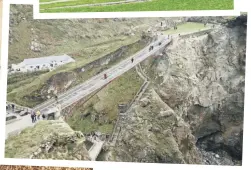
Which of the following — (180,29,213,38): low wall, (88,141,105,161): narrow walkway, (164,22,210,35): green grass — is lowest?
(88,141,105,161): narrow walkway

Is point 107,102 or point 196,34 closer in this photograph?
point 107,102

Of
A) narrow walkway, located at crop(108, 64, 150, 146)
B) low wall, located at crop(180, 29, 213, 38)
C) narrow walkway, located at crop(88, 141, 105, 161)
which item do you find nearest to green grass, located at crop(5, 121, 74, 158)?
narrow walkway, located at crop(88, 141, 105, 161)

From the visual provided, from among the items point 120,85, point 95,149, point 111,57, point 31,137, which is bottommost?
point 95,149

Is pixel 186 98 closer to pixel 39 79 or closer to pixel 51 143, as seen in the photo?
pixel 51 143

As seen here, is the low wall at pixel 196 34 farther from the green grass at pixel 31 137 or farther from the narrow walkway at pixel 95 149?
the green grass at pixel 31 137

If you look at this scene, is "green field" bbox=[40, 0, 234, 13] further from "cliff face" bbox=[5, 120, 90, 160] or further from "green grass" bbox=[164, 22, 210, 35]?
"cliff face" bbox=[5, 120, 90, 160]

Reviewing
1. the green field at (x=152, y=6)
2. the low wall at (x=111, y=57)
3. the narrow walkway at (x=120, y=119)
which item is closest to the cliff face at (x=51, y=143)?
the narrow walkway at (x=120, y=119)

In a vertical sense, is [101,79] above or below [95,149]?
above

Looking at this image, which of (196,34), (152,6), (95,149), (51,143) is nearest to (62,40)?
(152,6)
